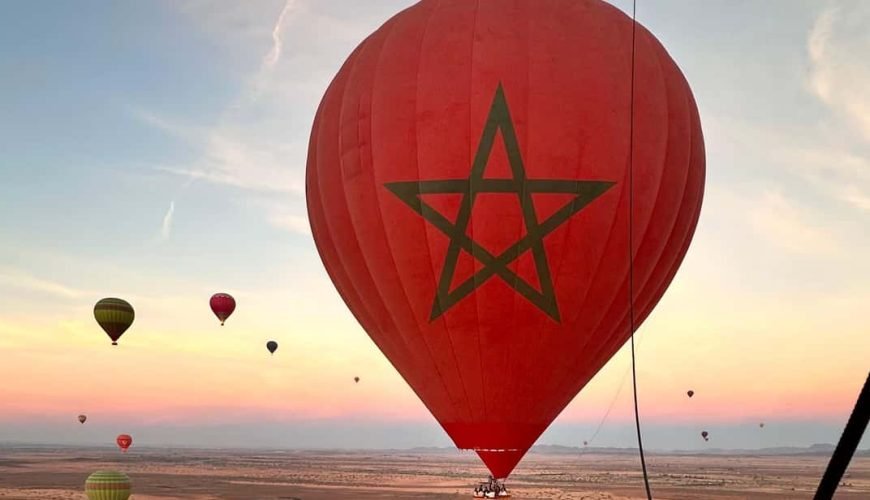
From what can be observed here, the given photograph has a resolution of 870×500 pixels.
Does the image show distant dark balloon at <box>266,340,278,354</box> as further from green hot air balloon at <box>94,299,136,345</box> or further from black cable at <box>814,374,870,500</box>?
black cable at <box>814,374,870,500</box>

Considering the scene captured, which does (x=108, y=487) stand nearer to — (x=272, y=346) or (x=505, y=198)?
(x=272, y=346)

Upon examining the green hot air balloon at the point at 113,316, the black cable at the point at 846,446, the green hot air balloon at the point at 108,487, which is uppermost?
the green hot air balloon at the point at 113,316

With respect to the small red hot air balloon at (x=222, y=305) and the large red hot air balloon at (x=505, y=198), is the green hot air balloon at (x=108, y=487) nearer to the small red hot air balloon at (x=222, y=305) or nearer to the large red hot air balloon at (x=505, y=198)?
the small red hot air balloon at (x=222, y=305)

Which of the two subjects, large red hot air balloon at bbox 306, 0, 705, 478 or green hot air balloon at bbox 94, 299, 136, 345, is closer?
large red hot air balloon at bbox 306, 0, 705, 478

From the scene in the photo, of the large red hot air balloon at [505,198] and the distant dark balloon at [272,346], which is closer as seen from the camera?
the large red hot air balloon at [505,198]

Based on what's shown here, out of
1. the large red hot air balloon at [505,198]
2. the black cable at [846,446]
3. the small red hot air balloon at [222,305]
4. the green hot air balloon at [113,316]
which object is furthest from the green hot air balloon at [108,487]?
the black cable at [846,446]

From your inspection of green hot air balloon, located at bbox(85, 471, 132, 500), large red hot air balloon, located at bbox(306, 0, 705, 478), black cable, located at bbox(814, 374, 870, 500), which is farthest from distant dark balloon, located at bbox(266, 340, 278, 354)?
black cable, located at bbox(814, 374, 870, 500)

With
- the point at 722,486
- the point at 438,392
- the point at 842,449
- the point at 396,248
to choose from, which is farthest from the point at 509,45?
the point at 722,486

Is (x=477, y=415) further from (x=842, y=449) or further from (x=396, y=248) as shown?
(x=842, y=449)
